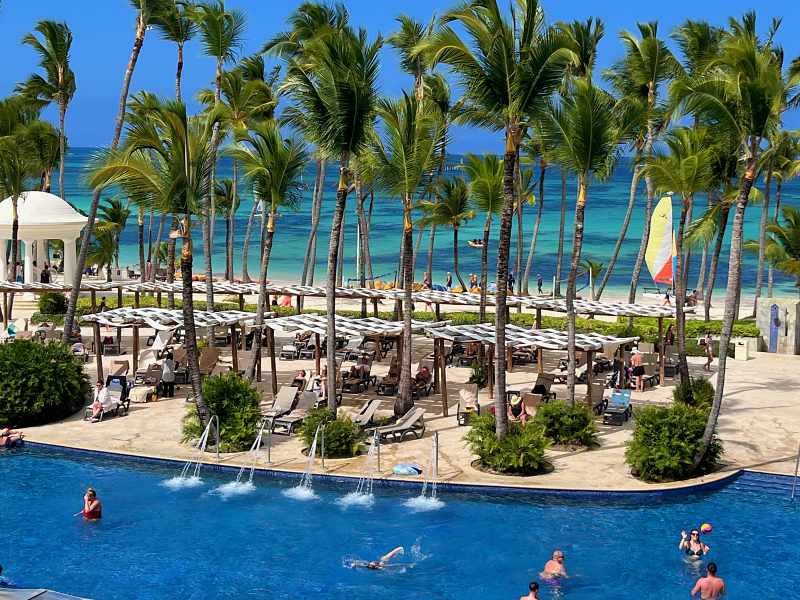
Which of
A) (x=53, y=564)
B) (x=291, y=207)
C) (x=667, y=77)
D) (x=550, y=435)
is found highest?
(x=667, y=77)

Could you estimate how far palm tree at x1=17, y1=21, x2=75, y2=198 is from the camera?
1542 inches

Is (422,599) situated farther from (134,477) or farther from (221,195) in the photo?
(221,195)

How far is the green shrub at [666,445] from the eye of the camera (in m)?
18.1

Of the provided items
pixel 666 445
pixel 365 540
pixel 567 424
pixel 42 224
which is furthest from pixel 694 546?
pixel 42 224

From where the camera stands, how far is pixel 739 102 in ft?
57.1

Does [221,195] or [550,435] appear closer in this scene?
[550,435]

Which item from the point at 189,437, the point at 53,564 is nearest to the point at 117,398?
the point at 189,437

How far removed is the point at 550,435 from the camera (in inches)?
798

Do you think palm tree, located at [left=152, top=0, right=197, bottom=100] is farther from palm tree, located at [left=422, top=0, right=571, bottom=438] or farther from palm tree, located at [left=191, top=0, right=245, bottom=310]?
palm tree, located at [left=422, top=0, right=571, bottom=438]

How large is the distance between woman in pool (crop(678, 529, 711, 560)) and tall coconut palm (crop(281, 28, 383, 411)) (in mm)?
8311

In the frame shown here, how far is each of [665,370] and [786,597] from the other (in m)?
15.2

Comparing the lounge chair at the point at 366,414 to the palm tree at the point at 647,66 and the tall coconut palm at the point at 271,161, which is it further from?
the palm tree at the point at 647,66

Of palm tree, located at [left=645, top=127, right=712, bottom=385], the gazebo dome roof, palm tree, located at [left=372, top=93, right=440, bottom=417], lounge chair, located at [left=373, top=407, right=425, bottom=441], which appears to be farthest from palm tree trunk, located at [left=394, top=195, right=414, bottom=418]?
the gazebo dome roof

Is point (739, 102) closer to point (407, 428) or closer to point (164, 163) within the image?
point (407, 428)
